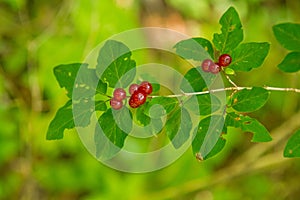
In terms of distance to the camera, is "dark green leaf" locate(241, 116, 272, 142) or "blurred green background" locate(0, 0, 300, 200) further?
"blurred green background" locate(0, 0, 300, 200)

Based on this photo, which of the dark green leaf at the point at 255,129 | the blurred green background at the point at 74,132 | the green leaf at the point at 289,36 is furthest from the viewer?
the blurred green background at the point at 74,132

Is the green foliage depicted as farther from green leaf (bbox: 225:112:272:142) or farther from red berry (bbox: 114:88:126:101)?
red berry (bbox: 114:88:126:101)

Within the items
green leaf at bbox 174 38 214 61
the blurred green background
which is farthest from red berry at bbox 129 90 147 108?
the blurred green background

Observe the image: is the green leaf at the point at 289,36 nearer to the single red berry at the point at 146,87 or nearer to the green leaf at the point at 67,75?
the single red berry at the point at 146,87

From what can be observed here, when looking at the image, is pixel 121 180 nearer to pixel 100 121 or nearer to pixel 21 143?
pixel 21 143

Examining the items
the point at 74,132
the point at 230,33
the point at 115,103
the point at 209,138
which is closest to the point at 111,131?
the point at 115,103

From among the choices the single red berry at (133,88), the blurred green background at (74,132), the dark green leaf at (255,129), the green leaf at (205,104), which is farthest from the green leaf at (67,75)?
the blurred green background at (74,132)
